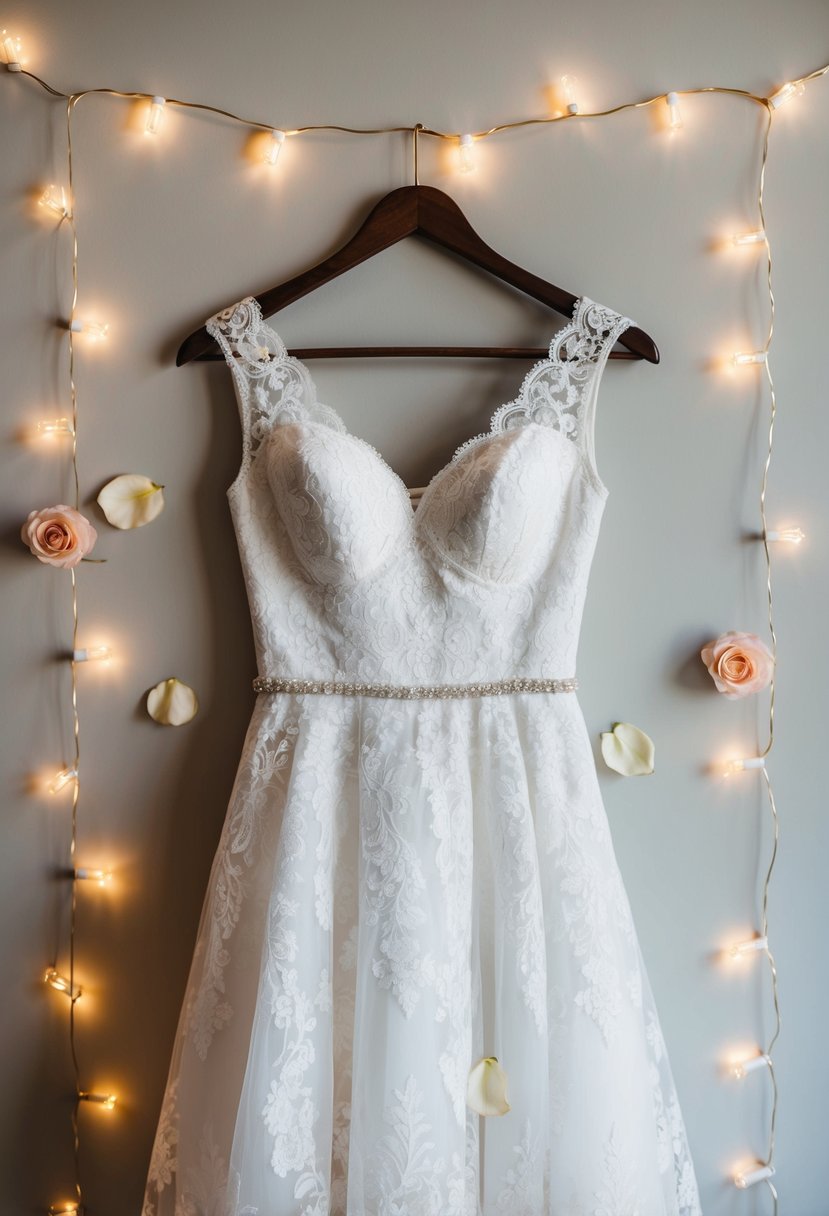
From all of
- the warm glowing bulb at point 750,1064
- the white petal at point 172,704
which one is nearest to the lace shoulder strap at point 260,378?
the white petal at point 172,704

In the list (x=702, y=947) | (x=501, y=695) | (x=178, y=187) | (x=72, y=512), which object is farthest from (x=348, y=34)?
(x=702, y=947)

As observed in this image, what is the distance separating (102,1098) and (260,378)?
135cm

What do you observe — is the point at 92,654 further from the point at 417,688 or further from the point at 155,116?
the point at 155,116

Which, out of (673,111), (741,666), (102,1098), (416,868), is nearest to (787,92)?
(673,111)

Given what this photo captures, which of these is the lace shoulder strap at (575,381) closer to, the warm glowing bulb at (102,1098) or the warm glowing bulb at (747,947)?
the warm glowing bulb at (747,947)

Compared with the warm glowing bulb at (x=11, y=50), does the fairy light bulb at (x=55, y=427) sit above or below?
below

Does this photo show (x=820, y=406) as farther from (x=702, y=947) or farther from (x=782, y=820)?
(x=702, y=947)

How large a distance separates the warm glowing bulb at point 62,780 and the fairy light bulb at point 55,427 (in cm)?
63

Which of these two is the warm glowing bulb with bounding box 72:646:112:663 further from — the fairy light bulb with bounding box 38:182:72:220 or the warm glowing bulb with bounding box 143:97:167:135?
the warm glowing bulb with bounding box 143:97:167:135

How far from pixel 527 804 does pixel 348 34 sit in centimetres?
145

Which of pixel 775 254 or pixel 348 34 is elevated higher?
pixel 348 34

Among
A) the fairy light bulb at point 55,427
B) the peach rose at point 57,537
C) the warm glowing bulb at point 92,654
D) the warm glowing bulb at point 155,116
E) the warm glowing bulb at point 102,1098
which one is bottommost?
the warm glowing bulb at point 102,1098

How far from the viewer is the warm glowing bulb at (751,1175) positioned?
1.59 m

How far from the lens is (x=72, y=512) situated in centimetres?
157
